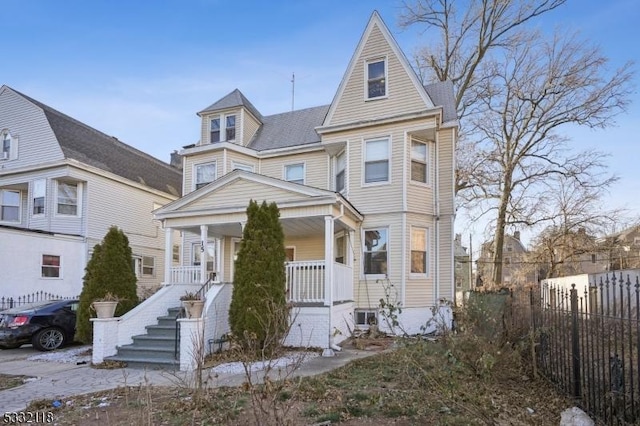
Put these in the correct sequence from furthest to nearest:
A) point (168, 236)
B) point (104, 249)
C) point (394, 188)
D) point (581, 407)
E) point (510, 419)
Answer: point (394, 188)
point (168, 236)
point (104, 249)
point (581, 407)
point (510, 419)

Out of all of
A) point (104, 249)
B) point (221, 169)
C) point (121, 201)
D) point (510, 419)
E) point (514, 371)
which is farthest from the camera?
point (121, 201)

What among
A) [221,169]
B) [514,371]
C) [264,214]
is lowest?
[514,371]

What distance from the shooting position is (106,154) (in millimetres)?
21594

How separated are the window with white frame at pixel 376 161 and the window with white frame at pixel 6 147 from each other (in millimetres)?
17101

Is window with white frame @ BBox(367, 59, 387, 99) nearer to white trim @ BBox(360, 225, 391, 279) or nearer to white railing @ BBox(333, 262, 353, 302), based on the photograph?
white trim @ BBox(360, 225, 391, 279)

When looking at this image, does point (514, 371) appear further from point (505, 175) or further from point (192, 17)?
point (505, 175)

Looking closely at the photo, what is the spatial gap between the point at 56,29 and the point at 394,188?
11617 mm

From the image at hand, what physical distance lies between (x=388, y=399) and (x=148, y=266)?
19124 mm

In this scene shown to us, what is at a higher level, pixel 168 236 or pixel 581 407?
pixel 168 236

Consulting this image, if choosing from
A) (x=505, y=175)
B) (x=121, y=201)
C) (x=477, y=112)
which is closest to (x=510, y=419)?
(x=121, y=201)

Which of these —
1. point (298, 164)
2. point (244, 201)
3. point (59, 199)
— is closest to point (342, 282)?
point (244, 201)

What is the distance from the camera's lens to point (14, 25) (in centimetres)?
1367

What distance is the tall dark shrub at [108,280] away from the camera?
34.8 feet

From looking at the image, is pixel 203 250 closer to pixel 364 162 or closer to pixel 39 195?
pixel 364 162
